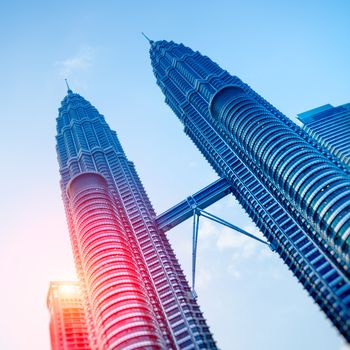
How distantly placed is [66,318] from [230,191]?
81.6 meters

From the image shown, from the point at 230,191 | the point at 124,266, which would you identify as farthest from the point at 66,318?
the point at 230,191

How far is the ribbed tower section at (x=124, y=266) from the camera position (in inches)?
4102

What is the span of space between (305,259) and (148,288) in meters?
47.5

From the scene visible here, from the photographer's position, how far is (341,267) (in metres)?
102

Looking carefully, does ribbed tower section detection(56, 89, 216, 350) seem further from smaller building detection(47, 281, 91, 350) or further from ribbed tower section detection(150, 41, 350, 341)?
ribbed tower section detection(150, 41, 350, 341)

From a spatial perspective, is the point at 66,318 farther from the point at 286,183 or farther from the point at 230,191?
the point at 286,183

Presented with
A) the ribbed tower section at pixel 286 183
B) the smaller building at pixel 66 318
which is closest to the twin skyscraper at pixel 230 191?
the ribbed tower section at pixel 286 183

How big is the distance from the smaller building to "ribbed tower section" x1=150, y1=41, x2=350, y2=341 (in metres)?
79.0

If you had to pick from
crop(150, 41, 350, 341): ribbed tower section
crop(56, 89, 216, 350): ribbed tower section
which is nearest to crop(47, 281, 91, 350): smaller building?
crop(56, 89, 216, 350): ribbed tower section

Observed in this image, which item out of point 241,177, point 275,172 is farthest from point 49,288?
point 275,172

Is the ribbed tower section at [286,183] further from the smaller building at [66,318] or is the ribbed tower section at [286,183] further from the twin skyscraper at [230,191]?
the smaller building at [66,318]

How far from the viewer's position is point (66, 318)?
158 m

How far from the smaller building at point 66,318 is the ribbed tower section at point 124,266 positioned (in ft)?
99.9

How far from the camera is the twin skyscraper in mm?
101938
